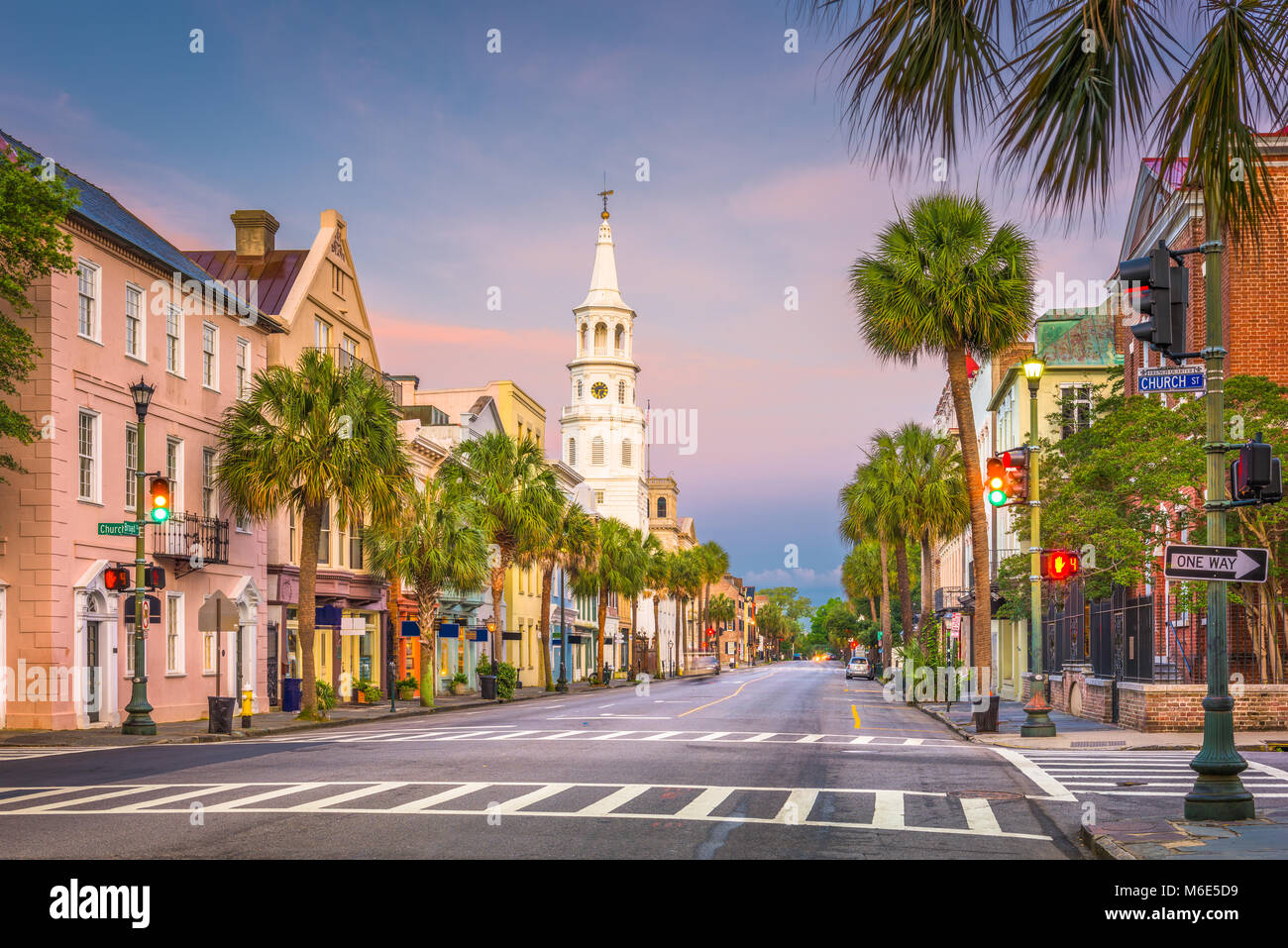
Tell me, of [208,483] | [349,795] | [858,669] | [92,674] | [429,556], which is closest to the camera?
[349,795]

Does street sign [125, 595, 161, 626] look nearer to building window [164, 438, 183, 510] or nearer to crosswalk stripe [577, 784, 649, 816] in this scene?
building window [164, 438, 183, 510]

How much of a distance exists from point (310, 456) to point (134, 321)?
5.34 metres

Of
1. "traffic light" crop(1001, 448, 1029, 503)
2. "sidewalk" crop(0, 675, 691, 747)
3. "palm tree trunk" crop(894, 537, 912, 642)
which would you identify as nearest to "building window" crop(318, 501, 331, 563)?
"sidewalk" crop(0, 675, 691, 747)

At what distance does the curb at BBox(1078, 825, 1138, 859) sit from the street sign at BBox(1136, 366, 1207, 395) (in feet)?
14.2

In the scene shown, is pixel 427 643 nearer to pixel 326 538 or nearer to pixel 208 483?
pixel 326 538

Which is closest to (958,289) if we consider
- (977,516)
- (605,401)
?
(977,516)

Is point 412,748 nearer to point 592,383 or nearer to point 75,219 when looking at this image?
point 75,219

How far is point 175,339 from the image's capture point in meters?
34.2

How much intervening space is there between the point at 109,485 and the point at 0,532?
10.7 ft

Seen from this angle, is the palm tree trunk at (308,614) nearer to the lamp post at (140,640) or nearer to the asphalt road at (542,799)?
the lamp post at (140,640)

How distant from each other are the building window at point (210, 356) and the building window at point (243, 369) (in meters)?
1.40

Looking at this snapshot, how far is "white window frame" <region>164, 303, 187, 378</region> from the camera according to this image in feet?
110

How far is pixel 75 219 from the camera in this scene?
1135 inches
